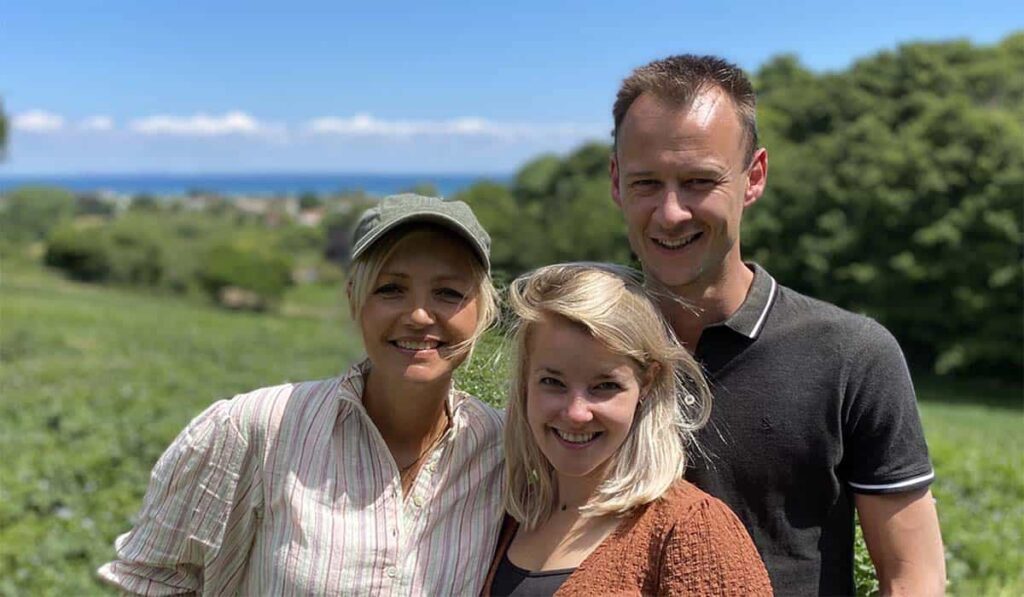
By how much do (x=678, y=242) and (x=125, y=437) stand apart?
808 cm

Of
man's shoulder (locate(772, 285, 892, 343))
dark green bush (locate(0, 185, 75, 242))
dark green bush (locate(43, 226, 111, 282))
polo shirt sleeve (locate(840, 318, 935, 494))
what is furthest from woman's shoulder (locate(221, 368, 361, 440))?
dark green bush (locate(0, 185, 75, 242))

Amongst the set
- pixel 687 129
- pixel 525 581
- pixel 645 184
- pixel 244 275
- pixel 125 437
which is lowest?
pixel 244 275

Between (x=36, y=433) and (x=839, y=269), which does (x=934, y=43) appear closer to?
(x=839, y=269)

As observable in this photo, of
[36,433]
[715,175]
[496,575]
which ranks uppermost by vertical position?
[715,175]

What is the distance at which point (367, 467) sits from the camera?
7.07 ft

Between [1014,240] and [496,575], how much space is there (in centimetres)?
2705

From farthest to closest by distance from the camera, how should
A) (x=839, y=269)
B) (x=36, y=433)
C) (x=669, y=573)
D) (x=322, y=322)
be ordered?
(x=322, y=322)
(x=839, y=269)
(x=36, y=433)
(x=669, y=573)

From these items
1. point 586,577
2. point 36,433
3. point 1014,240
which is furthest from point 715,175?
point 1014,240

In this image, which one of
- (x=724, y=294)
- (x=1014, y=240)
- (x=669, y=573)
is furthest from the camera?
(x=1014, y=240)

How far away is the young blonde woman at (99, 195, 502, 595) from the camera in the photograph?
2086 mm

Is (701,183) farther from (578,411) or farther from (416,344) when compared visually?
(416,344)

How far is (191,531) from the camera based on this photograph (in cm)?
222

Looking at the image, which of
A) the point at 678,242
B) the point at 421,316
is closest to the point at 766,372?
the point at 678,242

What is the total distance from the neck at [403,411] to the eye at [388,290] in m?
0.22
